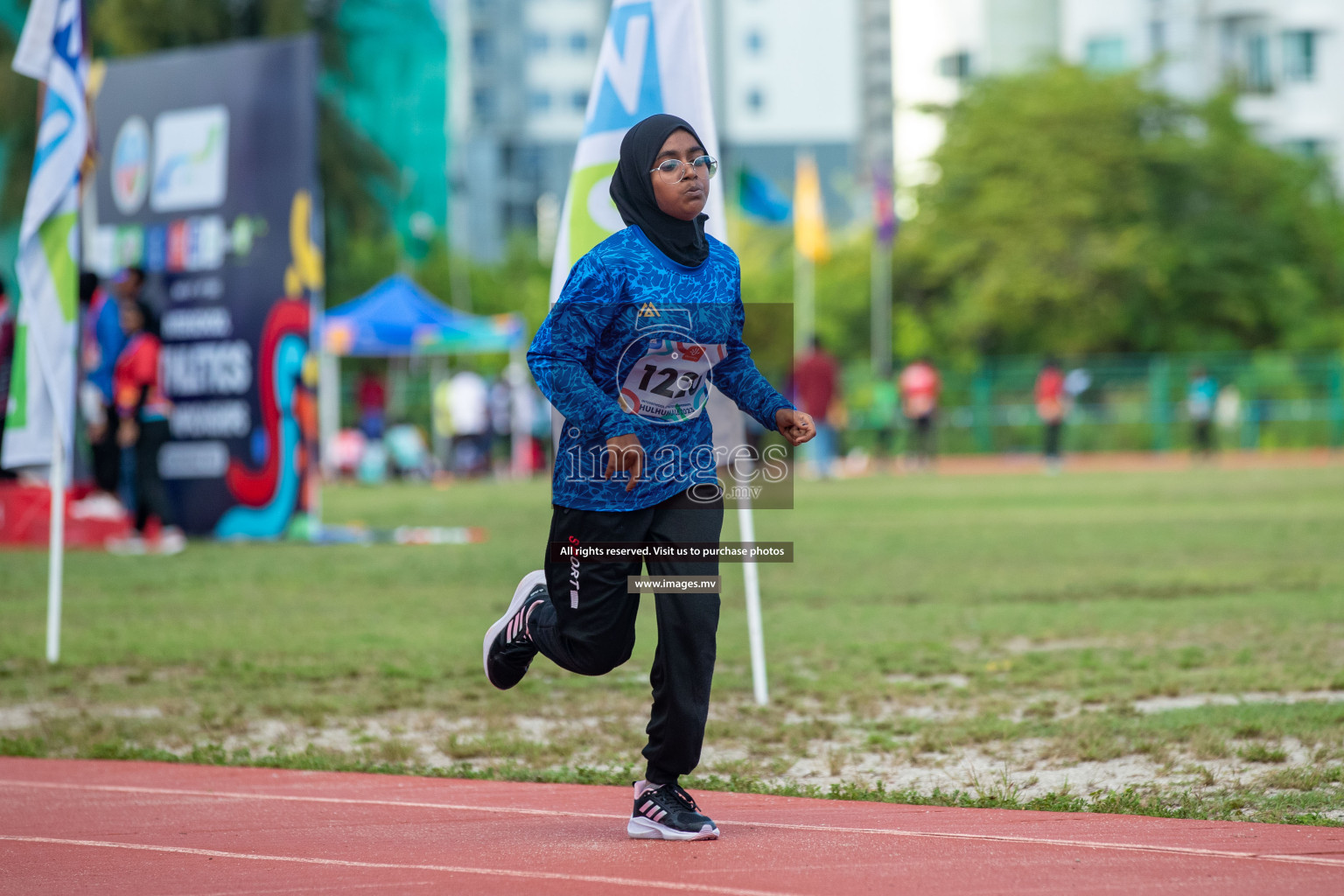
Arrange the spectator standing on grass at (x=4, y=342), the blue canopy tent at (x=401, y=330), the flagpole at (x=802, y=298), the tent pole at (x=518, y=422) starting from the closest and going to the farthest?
the spectator standing on grass at (x=4, y=342) < the blue canopy tent at (x=401, y=330) < the tent pole at (x=518, y=422) < the flagpole at (x=802, y=298)

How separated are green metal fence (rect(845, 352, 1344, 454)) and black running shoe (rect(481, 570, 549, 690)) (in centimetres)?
3343

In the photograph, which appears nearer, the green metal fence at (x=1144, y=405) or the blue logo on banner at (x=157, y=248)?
the blue logo on banner at (x=157, y=248)

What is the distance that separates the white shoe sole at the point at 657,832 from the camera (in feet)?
15.3

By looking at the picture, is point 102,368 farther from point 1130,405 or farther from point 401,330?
point 1130,405

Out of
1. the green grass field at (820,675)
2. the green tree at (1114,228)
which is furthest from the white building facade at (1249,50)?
the green grass field at (820,675)

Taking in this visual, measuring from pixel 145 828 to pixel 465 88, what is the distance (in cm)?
8813

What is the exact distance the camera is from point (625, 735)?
6.74 metres

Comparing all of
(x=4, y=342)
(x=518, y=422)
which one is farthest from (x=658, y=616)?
(x=518, y=422)

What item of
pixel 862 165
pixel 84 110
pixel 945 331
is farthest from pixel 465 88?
pixel 84 110

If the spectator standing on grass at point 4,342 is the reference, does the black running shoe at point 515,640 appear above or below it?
below

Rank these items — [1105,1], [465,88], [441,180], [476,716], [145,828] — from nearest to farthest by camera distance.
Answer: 1. [145,828]
2. [476,716]
3. [441,180]
4. [1105,1]
5. [465,88]

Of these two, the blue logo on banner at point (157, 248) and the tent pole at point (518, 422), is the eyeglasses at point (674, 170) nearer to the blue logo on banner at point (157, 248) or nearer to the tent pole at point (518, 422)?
the blue logo on banner at point (157, 248)

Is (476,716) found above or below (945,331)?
below

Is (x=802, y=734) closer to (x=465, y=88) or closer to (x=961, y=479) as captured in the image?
(x=961, y=479)
